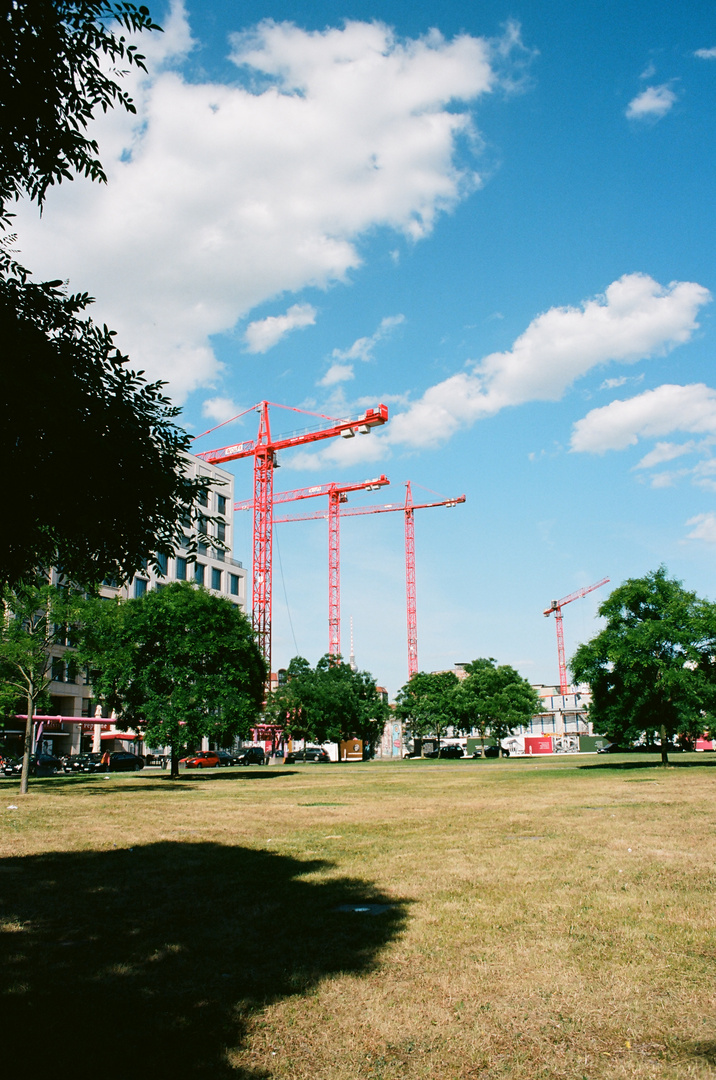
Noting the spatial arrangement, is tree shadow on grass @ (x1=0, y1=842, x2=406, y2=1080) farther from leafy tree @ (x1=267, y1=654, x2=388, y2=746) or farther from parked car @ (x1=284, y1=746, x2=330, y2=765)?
parked car @ (x1=284, y1=746, x2=330, y2=765)

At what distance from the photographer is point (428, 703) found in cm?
9862

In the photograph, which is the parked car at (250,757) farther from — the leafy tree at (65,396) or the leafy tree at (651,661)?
the leafy tree at (65,396)

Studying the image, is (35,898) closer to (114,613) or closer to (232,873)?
(232,873)

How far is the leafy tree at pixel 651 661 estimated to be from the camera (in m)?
38.7

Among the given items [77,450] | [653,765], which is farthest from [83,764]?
[77,450]

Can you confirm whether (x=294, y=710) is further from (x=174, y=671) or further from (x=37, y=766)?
(x=174, y=671)

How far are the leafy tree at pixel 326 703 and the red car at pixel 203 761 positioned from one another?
50.6ft

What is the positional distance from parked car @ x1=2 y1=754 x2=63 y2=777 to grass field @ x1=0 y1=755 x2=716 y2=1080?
113 ft

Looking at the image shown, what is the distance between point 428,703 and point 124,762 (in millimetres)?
49998

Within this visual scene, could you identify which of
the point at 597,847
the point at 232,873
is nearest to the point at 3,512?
the point at 232,873

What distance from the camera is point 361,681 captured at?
3435 inches

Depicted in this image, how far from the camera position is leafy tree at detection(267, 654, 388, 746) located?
78.2 metres

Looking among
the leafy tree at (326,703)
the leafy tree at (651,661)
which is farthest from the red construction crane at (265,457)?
the leafy tree at (651,661)

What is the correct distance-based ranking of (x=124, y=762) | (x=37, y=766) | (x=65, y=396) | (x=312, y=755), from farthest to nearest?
(x=312, y=755)
(x=124, y=762)
(x=37, y=766)
(x=65, y=396)
